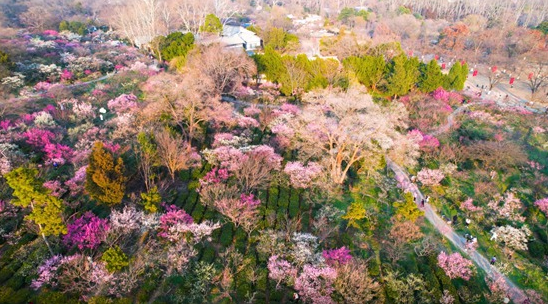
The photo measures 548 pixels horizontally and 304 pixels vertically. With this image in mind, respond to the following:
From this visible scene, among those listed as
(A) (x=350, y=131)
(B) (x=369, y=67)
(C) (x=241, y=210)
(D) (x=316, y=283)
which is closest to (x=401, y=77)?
(B) (x=369, y=67)

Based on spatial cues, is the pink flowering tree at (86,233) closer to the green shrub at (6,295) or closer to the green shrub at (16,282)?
the green shrub at (16,282)

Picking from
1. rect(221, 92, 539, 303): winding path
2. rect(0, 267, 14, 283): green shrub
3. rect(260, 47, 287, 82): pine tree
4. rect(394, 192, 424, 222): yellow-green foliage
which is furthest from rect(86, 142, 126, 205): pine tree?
rect(260, 47, 287, 82): pine tree

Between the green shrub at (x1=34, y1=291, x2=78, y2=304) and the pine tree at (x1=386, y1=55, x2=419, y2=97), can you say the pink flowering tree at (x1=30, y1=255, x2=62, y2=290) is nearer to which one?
the green shrub at (x1=34, y1=291, x2=78, y2=304)

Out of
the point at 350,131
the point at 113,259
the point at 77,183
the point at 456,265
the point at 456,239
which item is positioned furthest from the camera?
the point at 350,131

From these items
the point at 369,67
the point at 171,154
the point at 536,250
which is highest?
the point at 369,67

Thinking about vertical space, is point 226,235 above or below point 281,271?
below

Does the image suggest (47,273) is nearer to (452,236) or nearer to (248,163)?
(248,163)

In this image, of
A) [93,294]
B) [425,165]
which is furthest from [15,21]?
[425,165]
